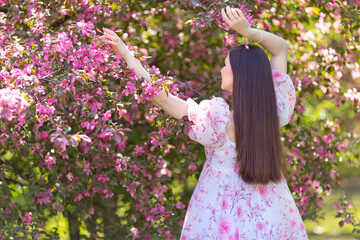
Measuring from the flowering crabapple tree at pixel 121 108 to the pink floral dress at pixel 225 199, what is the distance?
150mm

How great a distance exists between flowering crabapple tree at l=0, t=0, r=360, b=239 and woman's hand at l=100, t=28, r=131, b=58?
43 millimetres

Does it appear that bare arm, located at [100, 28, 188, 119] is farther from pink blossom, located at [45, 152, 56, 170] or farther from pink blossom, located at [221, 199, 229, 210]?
pink blossom, located at [45, 152, 56, 170]

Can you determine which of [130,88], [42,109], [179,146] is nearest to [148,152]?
[179,146]

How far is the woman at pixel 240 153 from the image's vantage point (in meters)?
2.72

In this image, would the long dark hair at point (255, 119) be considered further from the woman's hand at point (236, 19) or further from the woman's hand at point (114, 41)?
the woman's hand at point (114, 41)

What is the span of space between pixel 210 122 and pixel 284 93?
484 millimetres

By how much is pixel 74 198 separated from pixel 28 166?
0.39 m

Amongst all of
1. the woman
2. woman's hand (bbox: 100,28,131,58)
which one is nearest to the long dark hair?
the woman

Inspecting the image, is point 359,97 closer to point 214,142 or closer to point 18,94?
point 214,142

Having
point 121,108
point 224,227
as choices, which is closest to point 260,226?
point 224,227

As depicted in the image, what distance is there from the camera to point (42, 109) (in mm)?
2535

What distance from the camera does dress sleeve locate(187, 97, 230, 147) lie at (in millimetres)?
2727

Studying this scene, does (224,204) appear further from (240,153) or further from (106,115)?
(106,115)

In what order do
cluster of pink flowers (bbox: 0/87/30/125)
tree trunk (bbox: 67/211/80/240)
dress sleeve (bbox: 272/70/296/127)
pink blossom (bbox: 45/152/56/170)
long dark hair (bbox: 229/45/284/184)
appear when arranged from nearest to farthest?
cluster of pink flowers (bbox: 0/87/30/125) < long dark hair (bbox: 229/45/284/184) < dress sleeve (bbox: 272/70/296/127) < pink blossom (bbox: 45/152/56/170) < tree trunk (bbox: 67/211/80/240)
